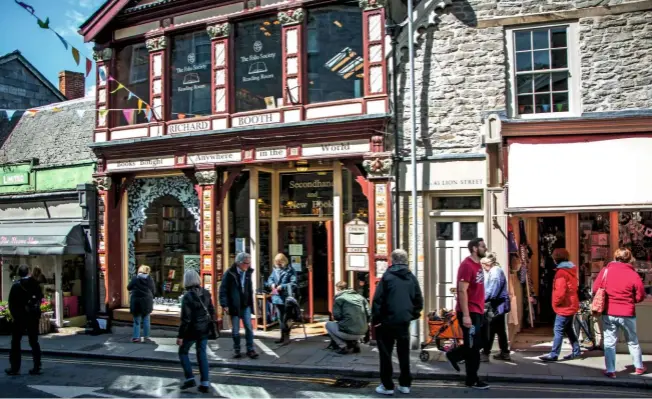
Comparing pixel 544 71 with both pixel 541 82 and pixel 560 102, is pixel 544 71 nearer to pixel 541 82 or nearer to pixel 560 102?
pixel 541 82

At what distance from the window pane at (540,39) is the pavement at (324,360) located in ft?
17.8

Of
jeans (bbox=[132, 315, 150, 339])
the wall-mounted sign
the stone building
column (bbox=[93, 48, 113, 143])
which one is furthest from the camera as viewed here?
column (bbox=[93, 48, 113, 143])

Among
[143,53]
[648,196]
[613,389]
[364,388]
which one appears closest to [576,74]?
[648,196]

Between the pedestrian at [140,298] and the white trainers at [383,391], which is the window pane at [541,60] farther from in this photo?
the pedestrian at [140,298]

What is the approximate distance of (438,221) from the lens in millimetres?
10883

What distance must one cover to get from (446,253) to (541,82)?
11.8 feet

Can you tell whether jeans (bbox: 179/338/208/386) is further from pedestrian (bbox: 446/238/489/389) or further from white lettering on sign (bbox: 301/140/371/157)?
white lettering on sign (bbox: 301/140/371/157)

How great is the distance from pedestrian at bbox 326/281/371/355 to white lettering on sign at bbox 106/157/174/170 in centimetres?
568

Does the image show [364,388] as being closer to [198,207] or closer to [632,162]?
[632,162]

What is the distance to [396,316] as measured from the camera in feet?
24.2

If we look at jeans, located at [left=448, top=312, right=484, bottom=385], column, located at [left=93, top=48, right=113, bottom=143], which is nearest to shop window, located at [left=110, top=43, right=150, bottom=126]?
column, located at [left=93, top=48, right=113, bottom=143]

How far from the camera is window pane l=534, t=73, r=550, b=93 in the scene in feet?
33.9

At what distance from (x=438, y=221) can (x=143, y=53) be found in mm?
8422

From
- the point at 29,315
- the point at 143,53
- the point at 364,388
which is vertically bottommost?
the point at 364,388
